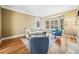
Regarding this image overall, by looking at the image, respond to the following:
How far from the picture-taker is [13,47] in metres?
3.46

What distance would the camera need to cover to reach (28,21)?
3451 millimetres

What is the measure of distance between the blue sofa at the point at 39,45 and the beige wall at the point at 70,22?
2.34 ft

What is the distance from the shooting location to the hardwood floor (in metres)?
3.31

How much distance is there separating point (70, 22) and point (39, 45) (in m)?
1.17

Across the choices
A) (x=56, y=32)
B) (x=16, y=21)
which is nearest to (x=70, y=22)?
(x=56, y=32)

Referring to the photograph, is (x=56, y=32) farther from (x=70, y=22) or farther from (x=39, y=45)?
(x=39, y=45)

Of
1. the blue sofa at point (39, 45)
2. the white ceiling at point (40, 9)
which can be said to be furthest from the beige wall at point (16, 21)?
the blue sofa at point (39, 45)

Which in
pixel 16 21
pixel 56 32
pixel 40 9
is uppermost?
pixel 40 9

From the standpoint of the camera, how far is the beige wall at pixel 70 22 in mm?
3111

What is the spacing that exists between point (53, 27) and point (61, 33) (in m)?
0.32

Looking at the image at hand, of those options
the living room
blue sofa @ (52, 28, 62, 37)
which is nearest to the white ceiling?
the living room

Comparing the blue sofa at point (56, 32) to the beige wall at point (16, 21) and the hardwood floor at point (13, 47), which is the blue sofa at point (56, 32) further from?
the hardwood floor at point (13, 47)
